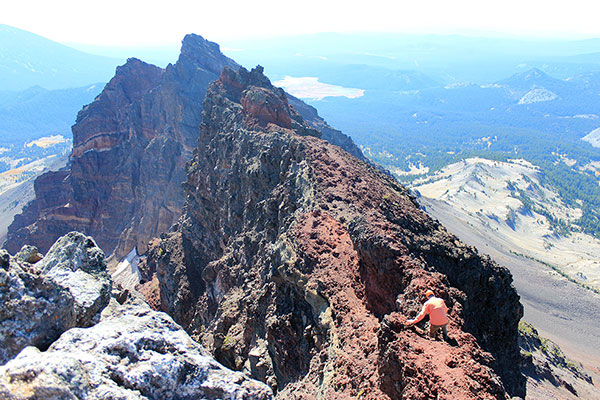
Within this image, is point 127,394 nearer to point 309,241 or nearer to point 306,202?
point 309,241

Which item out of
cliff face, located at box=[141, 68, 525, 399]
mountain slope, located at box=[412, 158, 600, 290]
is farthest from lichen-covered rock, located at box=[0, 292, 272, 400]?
mountain slope, located at box=[412, 158, 600, 290]

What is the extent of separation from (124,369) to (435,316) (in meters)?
7.46

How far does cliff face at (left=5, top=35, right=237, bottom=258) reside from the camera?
63156 millimetres

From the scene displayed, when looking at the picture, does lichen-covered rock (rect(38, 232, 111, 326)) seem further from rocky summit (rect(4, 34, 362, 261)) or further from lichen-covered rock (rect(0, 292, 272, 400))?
rocky summit (rect(4, 34, 362, 261))

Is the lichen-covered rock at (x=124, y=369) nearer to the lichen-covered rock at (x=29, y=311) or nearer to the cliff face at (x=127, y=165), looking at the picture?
the lichen-covered rock at (x=29, y=311)

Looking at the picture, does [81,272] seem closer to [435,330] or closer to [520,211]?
[435,330]

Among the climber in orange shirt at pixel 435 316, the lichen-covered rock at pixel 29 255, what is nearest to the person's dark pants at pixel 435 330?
the climber in orange shirt at pixel 435 316

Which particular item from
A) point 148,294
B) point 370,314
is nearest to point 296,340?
point 370,314

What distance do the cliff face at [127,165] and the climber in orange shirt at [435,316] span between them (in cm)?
5317

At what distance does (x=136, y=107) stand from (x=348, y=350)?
69280 millimetres

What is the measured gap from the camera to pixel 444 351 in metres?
10.5

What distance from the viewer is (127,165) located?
2719 inches

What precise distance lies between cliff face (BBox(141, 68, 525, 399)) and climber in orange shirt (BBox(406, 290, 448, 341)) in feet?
1.20

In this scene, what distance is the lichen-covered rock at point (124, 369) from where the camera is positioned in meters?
6.32
